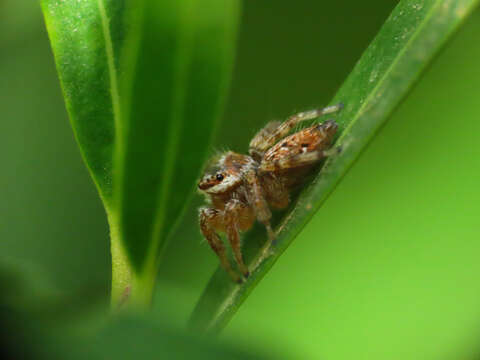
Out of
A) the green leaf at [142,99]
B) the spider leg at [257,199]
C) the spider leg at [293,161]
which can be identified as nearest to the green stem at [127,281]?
the green leaf at [142,99]

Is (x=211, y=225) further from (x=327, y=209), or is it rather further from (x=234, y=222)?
(x=327, y=209)

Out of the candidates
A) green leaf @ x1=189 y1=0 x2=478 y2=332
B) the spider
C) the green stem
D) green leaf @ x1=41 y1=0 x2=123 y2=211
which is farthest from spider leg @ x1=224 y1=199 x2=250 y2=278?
green leaf @ x1=41 y1=0 x2=123 y2=211

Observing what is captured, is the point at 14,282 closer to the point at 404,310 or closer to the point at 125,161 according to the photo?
the point at 125,161

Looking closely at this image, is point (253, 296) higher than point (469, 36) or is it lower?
lower

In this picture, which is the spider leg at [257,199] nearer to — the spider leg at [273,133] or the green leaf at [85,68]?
the spider leg at [273,133]

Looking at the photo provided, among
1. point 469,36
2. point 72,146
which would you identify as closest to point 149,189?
point 72,146
